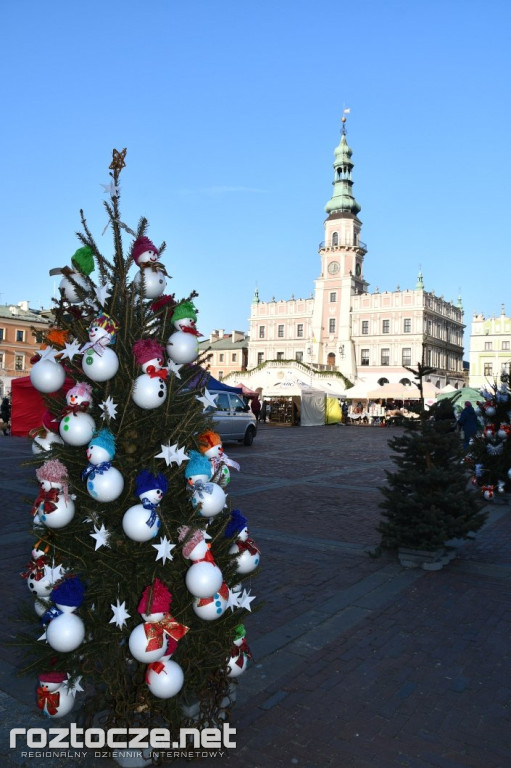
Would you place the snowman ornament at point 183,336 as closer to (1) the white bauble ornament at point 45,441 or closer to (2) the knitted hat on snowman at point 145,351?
(2) the knitted hat on snowman at point 145,351

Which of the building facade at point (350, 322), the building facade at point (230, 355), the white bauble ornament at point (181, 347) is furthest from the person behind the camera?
the building facade at point (230, 355)

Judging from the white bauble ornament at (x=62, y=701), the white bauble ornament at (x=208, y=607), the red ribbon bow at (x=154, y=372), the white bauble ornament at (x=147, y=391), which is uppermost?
the red ribbon bow at (x=154, y=372)

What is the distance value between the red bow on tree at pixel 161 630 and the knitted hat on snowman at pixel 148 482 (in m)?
0.63

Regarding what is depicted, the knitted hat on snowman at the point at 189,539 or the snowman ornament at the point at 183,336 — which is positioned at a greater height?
the snowman ornament at the point at 183,336

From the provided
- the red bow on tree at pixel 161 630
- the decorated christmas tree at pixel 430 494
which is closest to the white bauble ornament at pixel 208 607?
the red bow on tree at pixel 161 630

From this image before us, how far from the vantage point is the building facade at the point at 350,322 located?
66.3 metres

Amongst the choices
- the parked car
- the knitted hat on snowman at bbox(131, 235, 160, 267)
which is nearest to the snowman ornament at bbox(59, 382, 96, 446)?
the knitted hat on snowman at bbox(131, 235, 160, 267)

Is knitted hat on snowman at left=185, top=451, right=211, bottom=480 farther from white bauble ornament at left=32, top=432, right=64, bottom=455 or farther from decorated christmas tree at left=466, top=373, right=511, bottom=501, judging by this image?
decorated christmas tree at left=466, top=373, right=511, bottom=501

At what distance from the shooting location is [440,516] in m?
6.23

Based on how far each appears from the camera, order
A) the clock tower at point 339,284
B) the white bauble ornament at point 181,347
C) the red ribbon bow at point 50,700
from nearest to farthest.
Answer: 1. the red ribbon bow at point 50,700
2. the white bauble ornament at point 181,347
3. the clock tower at point 339,284

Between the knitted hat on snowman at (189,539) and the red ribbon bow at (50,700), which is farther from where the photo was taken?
the red ribbon bow at (50,700)

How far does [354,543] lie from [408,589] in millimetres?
1687

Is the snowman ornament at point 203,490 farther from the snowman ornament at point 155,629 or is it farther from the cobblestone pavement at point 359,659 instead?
the cobblestone pavement at point 359,659

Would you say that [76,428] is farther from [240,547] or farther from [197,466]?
[240,547]
